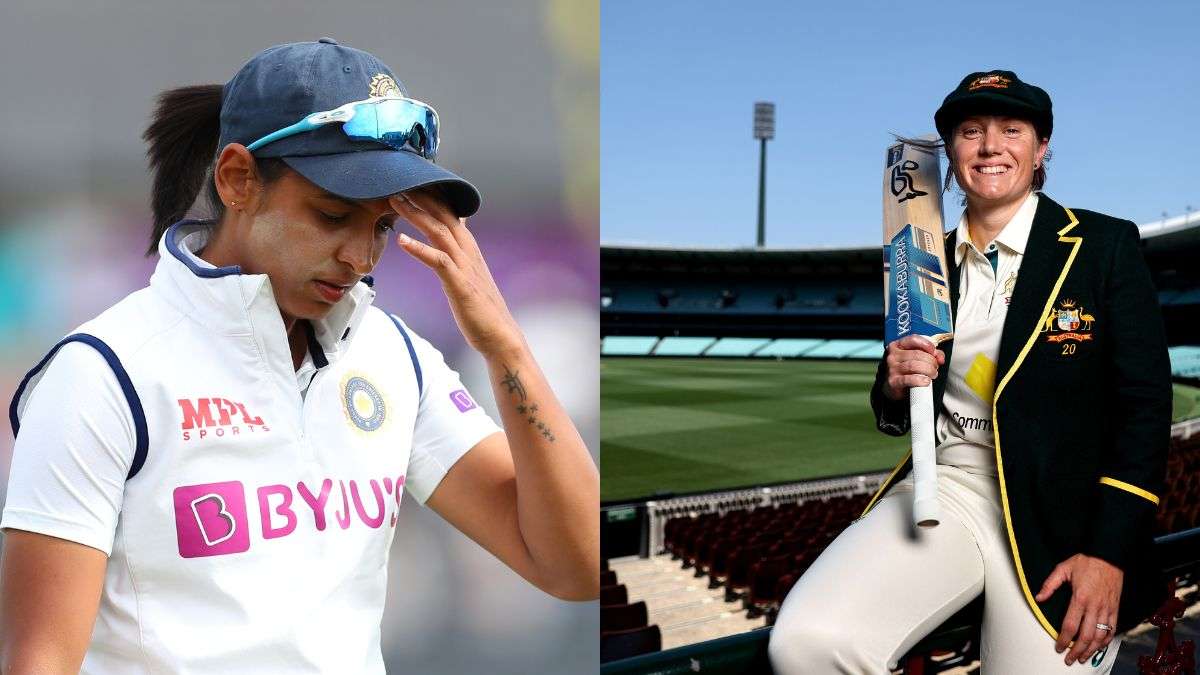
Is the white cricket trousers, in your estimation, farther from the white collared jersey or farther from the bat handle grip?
the white collared jersey

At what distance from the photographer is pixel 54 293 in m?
1.59

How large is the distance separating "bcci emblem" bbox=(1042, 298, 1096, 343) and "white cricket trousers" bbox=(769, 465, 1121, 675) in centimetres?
26

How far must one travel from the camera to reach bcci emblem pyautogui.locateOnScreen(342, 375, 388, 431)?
114cm

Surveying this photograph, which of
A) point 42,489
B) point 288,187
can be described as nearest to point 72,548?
point 42,489

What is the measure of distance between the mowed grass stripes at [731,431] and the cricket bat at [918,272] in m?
13.4

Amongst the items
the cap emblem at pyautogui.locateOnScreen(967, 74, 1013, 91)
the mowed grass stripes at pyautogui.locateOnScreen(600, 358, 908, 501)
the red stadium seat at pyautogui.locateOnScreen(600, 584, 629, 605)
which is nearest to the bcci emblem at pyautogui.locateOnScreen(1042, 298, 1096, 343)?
the cap emblem at pyautogui.locateOnScreen(967, 74, 1013, 91)

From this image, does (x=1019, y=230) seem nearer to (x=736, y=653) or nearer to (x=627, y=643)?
(x=736, y=653)

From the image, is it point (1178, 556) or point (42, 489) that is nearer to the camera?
point (42, 489)

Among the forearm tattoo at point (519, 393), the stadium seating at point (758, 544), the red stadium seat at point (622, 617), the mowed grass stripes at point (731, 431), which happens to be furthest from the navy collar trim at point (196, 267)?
the mowed grass stripes at point (731, 431)

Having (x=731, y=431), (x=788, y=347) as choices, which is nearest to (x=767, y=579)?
(x=731, y=431)

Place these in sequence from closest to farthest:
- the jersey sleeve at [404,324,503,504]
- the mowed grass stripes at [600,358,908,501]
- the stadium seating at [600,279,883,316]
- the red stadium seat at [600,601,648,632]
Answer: the jersey sleeve at [404,324,503,504]
the red stadium seat at [600,601,648,632]
the mowed grass stripes at [600,358,908,501]
the stadium seating at [600,279,883,316]

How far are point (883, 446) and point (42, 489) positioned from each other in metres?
20.8

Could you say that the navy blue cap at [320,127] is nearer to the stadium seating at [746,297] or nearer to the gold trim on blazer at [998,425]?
the gold trim on blazer at [998,425]

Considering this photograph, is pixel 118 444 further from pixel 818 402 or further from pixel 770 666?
pixel 818 402
